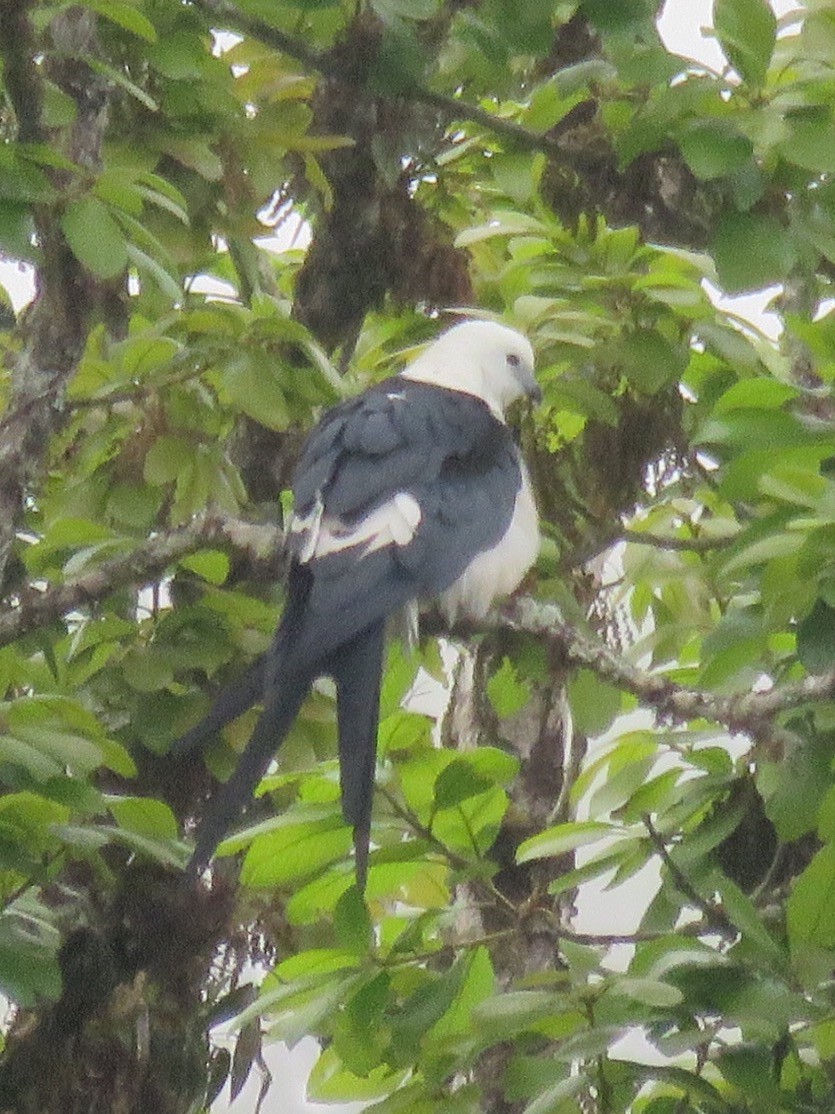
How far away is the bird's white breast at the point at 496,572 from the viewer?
1785 mm

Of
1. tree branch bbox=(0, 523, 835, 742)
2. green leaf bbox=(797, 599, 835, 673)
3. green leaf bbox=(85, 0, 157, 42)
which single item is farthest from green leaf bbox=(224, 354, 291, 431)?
green leaf bbox=(797, 599, 835, 673)

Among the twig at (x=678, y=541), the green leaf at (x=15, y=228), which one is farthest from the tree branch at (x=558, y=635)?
the green leaf at (x=15, y=228)

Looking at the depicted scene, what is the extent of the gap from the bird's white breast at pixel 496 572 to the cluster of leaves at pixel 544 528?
31mm

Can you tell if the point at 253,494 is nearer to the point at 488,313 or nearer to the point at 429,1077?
the point at 488,313

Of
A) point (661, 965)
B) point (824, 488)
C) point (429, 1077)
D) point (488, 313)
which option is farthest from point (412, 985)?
point (488, 313)

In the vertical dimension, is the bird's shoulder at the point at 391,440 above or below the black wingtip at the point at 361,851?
above

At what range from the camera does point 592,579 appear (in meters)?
1.92

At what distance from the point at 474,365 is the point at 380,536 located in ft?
1.59

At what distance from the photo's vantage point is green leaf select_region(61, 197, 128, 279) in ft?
4.26

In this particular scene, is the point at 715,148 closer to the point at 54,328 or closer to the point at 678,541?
the point at 678,541

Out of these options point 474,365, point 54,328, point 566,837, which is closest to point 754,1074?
point 566,837

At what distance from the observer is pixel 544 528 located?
6.07 ft

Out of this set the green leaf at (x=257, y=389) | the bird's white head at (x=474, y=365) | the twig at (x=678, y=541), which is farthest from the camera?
the bird's white head at (x=474, y=365)

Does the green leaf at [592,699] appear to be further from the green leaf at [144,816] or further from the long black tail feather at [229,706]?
the green leaf at [144,816]
